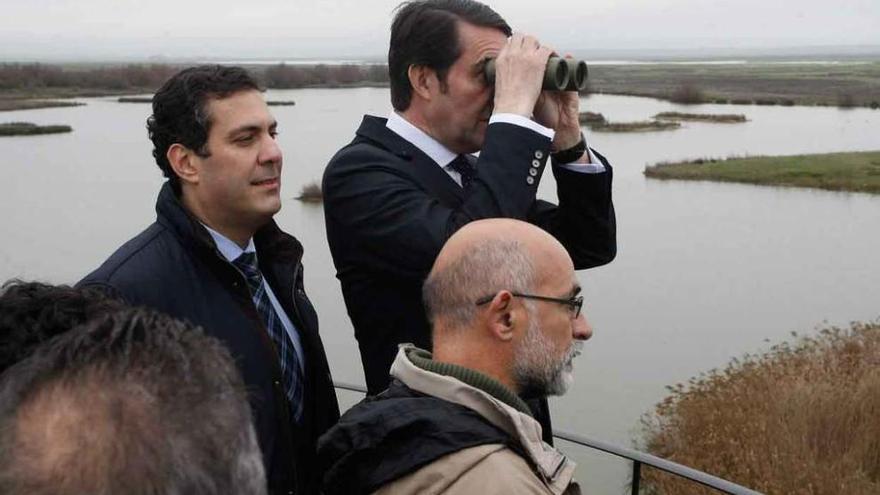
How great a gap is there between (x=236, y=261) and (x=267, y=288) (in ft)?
0.29

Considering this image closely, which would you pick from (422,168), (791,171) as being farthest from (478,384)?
(791,171)

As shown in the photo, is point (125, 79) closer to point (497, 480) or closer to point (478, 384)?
point (478, 384)

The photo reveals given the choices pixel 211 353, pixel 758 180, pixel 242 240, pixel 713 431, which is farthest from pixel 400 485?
pixel 758 180

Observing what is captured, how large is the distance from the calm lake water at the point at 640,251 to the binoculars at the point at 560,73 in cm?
511

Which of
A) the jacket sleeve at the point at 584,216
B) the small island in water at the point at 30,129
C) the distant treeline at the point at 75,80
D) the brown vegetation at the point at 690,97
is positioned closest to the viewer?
the jacket sleeve at the point at 584,216

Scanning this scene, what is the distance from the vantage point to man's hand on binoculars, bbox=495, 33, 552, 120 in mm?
1532

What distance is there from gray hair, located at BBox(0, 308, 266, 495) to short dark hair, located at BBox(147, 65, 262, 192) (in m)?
0.91

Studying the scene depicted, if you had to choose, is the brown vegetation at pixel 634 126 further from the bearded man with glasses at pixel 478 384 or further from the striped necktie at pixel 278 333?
the bearded man with glasses at pixel 478 384

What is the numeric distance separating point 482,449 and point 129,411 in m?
0.49

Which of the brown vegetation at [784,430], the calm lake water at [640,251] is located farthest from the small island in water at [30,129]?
the brown vegetation at [784,430]

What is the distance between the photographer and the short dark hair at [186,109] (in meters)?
1.58

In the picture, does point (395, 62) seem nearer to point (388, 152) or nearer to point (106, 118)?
point (388, 152)

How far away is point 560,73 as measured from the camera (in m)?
1.59

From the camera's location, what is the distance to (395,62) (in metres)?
1.65
